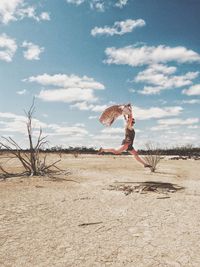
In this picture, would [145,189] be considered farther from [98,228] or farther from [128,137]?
[98,228]

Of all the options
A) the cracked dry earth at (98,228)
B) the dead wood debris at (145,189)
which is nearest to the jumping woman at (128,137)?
the dead wood debris at (145,189)

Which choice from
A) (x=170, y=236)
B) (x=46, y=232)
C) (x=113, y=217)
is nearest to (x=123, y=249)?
(x=170, y=236)

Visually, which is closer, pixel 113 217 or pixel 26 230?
pixel 26 230

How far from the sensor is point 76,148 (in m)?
39.6

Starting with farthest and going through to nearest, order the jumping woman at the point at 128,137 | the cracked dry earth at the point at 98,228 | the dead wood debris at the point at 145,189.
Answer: the jumping woman at the point at 128,137
the dead wood debris at the point at 145,189
the cracked dry earth at the point at 98,228

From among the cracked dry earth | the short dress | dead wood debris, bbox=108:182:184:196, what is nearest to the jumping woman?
the short dress

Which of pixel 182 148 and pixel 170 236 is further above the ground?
pixel 182 148

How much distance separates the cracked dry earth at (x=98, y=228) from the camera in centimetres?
379

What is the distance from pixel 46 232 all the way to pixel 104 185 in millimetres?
4316

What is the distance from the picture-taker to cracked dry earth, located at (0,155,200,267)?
149 inches

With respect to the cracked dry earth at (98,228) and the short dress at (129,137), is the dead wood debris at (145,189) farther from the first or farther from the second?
the short dress at (129,137)

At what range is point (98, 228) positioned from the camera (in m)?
4.92

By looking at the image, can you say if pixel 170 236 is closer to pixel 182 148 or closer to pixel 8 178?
pixel 8 178

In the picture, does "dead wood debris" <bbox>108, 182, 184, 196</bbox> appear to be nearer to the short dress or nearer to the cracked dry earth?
the cracked dry earth
